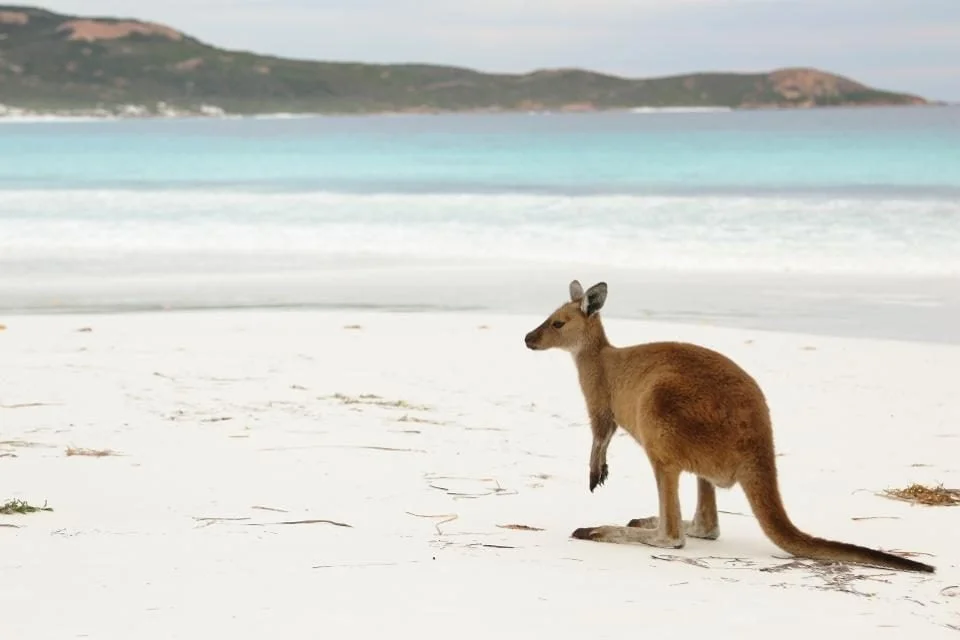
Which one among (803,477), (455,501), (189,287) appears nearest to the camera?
(455,501)

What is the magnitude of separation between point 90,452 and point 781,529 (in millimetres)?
2640

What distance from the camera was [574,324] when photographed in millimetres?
4809

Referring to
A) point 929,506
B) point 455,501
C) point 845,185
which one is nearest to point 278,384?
point 455,501

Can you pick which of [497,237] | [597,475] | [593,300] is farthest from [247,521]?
[497,237]

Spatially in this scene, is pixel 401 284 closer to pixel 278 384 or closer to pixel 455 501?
pixel 278 384

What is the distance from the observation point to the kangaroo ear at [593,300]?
4637 millimetres

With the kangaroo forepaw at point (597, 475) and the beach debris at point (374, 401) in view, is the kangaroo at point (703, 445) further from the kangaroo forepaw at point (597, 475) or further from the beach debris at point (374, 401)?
the beach debris at point (374, 401)

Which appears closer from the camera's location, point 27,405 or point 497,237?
point 27,405

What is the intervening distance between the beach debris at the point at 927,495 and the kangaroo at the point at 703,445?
933mm

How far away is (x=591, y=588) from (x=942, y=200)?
2102 centimetres

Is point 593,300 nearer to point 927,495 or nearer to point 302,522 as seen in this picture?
point 302,522

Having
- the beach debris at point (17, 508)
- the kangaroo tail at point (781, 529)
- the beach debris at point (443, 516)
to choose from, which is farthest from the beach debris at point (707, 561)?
the beach debris at point (17, 508)

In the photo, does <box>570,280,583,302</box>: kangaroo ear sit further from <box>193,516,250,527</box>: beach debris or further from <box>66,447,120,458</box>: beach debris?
<box>66,447,120,458</box>: beach debris

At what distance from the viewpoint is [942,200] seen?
2311cm
